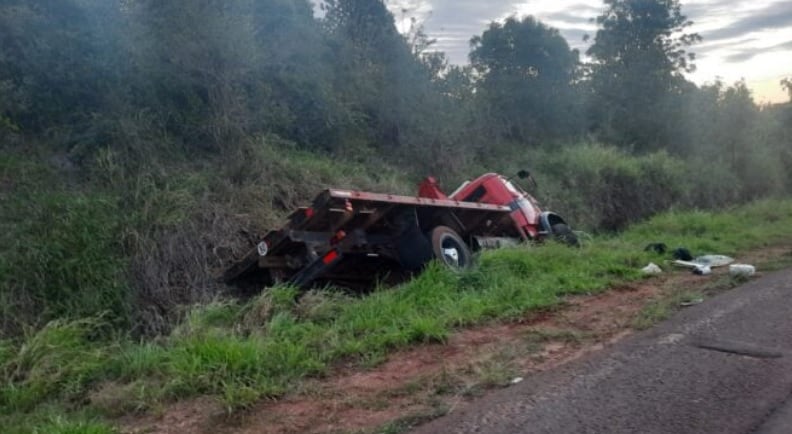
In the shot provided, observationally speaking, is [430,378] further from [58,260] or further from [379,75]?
[379,75]

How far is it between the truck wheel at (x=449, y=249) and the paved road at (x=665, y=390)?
10.1 feet

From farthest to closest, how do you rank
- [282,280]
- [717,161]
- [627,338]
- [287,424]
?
1. [717,161]
2. [282,280]
3. [627,338]
4. [287,424]

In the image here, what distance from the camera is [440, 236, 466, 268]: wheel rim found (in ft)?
31.3

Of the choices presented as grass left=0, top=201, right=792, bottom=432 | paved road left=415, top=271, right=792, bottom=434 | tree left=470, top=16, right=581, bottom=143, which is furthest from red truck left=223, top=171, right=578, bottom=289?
tree left=470, top=16, right=581, bottom=143

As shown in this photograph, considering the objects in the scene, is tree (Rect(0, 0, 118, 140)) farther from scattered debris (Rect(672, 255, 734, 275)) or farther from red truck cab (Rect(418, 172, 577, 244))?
scattered debris (Rect(672, 255, 734, 275))

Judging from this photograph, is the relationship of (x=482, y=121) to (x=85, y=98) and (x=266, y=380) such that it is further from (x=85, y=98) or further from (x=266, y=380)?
(x=266, y=380)

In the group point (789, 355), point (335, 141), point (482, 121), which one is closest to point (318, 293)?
point (789, 355)

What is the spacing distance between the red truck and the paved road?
3371mm

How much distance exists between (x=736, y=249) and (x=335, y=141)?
754cm

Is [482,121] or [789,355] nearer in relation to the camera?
[789,355]

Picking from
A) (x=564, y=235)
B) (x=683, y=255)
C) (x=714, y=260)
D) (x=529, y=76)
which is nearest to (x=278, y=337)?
(x=564, y=235)

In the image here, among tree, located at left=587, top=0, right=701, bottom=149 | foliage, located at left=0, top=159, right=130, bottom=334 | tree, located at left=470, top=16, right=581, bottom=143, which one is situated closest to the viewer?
foliage, located at left=0, top=159, right=130, bottom=334

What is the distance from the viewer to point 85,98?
443 inches

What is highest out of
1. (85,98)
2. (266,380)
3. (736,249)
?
(85,98)
